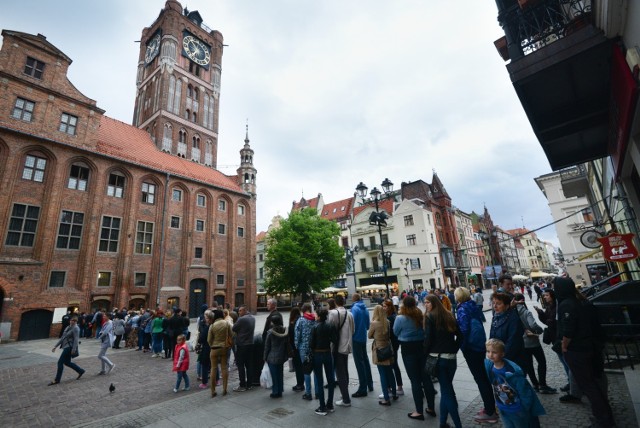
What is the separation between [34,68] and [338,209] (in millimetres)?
45368

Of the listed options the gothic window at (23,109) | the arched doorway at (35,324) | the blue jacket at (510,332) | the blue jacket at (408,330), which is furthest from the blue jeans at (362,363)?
the gothic window at (23,109)

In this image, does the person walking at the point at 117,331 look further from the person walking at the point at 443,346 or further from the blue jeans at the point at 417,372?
the person walking at the point at 443,346

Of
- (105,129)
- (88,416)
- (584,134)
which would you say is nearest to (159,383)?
(88,416)

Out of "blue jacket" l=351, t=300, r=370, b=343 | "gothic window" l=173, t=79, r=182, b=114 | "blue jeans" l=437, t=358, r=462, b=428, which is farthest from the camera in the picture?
"gothic window" l=173, t=79, r=182, b=114

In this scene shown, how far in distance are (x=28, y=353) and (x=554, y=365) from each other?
20.1m

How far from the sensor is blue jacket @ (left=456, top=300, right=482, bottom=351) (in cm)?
454

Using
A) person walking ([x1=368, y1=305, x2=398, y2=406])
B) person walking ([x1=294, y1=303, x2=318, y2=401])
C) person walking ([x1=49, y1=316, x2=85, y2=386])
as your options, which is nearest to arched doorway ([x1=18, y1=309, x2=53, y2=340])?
person walking ([x1=49, y1=316, x2=85, y2=386])

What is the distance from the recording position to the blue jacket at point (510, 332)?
4.32 m

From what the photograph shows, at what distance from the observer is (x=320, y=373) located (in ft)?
17.5

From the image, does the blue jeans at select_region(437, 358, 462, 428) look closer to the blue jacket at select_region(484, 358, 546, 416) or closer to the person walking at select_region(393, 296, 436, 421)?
the person walking at select_region(393, 296, 436, 421)

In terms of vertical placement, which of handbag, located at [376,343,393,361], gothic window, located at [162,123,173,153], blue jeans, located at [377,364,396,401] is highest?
gothic window, located at [162,123,173,153]

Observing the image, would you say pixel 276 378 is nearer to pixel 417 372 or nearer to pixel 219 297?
pixel 417 372

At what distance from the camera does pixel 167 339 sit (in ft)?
38.5

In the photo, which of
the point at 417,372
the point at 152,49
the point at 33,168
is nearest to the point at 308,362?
the point at 417,372
